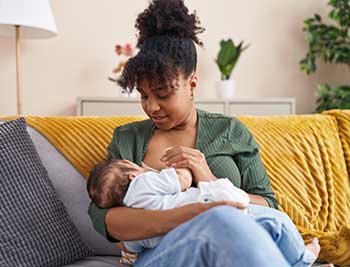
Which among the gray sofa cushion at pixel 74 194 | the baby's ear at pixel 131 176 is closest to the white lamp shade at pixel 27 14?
the gray sofa cushion at pixel 74 194

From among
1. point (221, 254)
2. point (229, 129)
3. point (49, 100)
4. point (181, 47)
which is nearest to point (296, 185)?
point (229, 129)

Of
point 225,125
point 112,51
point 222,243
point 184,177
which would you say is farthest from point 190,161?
point 112,51

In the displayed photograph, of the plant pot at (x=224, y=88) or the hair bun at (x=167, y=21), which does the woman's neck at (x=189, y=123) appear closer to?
the hair bun at (x=167, y=21)

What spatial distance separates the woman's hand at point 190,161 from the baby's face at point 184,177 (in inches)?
0.7

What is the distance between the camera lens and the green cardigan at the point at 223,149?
Result: 162 cm

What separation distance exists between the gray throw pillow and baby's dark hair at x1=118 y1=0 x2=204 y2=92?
35 cm

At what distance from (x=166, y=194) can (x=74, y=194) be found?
46 centimetres

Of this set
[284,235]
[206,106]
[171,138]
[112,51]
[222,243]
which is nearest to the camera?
[222,243]

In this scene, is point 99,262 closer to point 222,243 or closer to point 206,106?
point 222,243

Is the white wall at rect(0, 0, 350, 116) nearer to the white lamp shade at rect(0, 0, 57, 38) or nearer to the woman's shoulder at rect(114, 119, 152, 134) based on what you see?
the white lamp shade at rect(0, 0, 57, 38)

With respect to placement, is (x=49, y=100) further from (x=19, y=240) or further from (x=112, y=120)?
(x=19, y=240)

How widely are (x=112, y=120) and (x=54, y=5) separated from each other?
1.99 m

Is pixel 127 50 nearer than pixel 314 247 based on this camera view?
No

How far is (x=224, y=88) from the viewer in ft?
11.8
